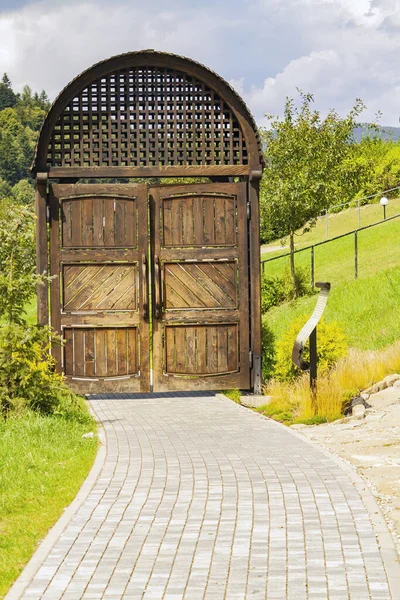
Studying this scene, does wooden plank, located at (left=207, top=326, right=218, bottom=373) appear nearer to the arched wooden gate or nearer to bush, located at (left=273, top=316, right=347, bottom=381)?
the arched wooden gate

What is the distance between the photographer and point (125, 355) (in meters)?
14.1

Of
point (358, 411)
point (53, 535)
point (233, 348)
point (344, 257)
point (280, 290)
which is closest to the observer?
point (53, 535)

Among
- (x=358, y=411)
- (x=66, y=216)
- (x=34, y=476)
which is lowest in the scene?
(x=358, y=411)

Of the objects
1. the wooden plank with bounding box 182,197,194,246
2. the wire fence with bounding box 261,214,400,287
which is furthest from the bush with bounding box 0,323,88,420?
the wire fence with bounding box 261,214,400,287

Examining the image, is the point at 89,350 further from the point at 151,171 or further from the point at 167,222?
the point at 151,171

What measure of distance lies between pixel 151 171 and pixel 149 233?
3.23 feet

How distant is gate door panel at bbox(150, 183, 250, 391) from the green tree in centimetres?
1116

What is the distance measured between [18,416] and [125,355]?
3336 millimetres

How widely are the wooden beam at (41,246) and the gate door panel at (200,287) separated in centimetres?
170

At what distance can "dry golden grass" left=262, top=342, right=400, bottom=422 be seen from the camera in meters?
12.1

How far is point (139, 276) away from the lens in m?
14.1

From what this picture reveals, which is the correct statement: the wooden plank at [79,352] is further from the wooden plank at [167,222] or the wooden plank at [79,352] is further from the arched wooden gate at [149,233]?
the wooden plank at [167,222]

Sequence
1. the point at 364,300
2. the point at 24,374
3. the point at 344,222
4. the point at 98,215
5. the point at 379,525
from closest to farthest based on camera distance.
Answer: the point at 379,525, the point at 24,374, the point at 98,215, the point at 364,300, the point at 344,222

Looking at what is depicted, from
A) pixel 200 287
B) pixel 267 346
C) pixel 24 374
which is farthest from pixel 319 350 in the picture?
pixel 24 374
